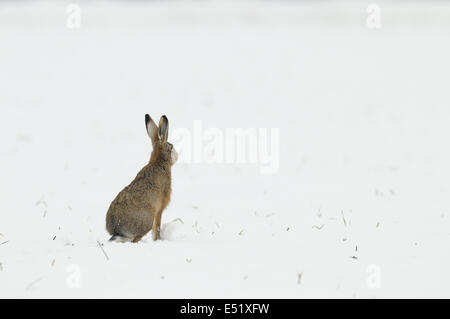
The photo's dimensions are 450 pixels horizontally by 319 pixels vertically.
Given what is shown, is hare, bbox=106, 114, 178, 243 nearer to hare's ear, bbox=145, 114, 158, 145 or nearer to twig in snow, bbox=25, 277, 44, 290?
hare's ear, bbox=145, 114, 158, 145

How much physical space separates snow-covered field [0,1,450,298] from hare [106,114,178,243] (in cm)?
16

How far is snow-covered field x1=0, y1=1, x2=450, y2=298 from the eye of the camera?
4.67 metres

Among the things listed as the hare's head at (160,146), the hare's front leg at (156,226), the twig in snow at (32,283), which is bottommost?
the twig in snow at (32,283)

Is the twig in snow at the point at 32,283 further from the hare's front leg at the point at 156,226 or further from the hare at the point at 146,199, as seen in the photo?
the hare's front leg at the point at 156,226

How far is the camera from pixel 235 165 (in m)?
9.75

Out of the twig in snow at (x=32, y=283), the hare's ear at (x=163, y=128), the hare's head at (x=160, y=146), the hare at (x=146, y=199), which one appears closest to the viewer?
the twig in snow at (x=32, y=283)

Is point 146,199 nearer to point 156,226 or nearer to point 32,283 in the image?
point 156,226

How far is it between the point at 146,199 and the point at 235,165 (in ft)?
14.9

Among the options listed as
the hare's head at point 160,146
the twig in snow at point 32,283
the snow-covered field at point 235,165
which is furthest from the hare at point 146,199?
the twig in snow at point 32,283

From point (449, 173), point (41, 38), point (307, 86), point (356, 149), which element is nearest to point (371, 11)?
point (307, 86)

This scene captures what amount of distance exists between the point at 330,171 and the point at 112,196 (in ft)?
10.8

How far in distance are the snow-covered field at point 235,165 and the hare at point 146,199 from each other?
16 centimetres

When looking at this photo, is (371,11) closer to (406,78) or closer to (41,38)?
(406,78)

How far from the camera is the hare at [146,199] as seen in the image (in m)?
5.18
